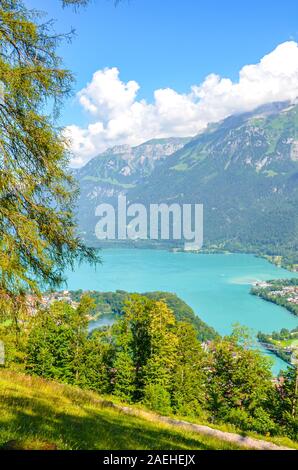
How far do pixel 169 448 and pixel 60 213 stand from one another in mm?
4561

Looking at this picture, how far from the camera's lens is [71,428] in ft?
20.6

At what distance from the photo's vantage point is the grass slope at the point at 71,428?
5.09 metres

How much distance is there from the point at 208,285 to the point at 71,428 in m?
130

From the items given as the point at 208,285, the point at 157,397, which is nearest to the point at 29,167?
the point at 157,397

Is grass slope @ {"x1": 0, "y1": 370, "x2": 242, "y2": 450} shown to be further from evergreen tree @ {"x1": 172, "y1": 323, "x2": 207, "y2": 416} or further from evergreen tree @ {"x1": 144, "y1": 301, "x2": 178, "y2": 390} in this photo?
evergreen tree @ {"x1": 172, "y1": 323, "x2": 207, "y2": 416}

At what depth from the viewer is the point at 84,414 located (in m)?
8.36

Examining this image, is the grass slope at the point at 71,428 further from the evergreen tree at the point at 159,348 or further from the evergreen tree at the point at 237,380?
the evergreen tree at the point at 237,380

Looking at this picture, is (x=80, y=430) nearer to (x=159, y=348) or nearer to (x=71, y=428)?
(x=71, y=428)

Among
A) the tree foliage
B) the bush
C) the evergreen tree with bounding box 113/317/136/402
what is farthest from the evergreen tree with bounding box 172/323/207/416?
the tree foliage

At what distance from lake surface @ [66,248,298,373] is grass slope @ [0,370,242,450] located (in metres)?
58.5

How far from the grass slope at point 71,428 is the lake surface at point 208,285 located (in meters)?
58.5

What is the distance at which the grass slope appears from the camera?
5.09m

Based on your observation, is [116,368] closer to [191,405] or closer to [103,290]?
[191,405]

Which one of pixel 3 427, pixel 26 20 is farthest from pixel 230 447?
pixel 26 20
